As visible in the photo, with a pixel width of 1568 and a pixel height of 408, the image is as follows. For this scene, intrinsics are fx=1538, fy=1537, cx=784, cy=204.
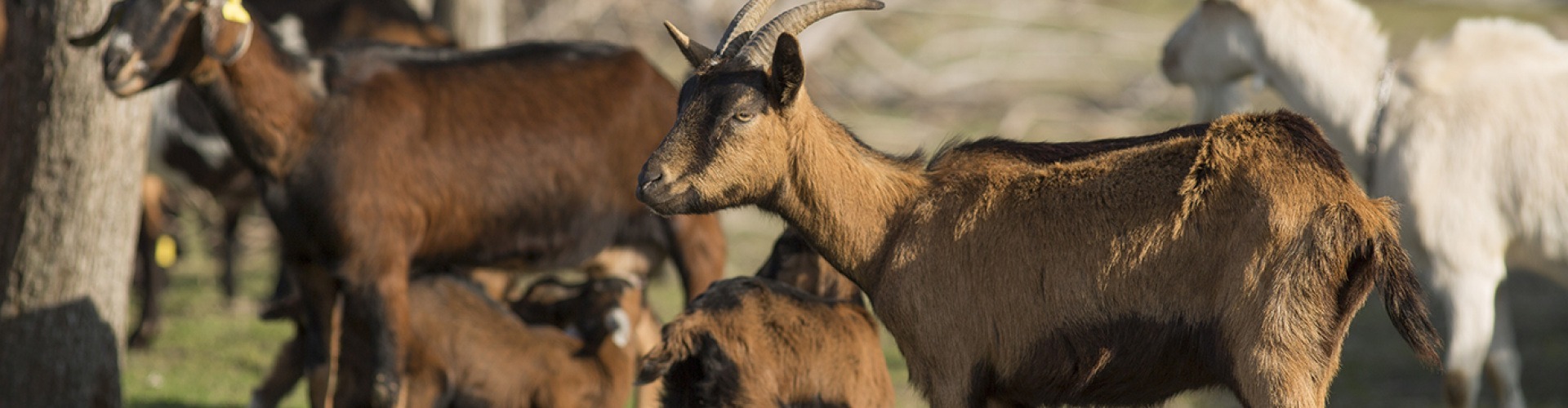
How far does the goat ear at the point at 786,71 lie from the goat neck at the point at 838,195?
0.12 metres

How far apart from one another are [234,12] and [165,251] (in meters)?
4.76

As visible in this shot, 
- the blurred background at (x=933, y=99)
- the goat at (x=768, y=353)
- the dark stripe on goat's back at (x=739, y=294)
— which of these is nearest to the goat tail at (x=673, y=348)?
the goat at (x=768, y=353)

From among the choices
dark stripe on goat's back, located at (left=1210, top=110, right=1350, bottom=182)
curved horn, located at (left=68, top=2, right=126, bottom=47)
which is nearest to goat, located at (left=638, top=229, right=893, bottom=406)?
dark stripe on goat's back, located at (left=1210, top=110, right=1350, bottom=182)

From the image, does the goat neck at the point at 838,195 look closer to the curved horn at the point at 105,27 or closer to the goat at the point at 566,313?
the curved horn at the point at 105,27

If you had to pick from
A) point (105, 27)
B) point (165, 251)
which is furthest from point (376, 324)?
point (165, 251)

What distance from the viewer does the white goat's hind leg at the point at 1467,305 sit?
19.8 ft

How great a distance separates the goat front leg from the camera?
5648mm

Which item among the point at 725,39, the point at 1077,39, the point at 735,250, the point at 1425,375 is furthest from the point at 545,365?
the point at 1077,39

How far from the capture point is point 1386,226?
11.4 ft

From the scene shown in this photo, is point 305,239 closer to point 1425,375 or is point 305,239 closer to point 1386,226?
point 1386,226

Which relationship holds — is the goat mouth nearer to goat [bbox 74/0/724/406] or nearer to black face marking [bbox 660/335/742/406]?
black face marking [bbox 660/335/742/406]

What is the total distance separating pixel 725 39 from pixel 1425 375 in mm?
5760

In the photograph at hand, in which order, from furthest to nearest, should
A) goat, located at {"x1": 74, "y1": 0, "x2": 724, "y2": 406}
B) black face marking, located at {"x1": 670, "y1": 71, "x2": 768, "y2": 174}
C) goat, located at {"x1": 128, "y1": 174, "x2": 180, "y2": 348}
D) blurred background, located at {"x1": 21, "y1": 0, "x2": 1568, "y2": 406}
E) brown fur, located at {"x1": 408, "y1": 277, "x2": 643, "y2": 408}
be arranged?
goat, located at {"x1": 128, "y1": 174, "x2": 180, "y2": 348}
blurred background, located at {"x1": 21, "y1": 0, "x2": 1568, "y2": 406}
brown fur, located at {"x1": 408, "y1": 277, "x2": 643, "y2": 408}
goat, located at {"x1": 74, "y1": 0, "x2": 724, "y2": 406}
black face marking, located at {"x1": 670, "y1": 71, "x2": 768, "y2": 174}

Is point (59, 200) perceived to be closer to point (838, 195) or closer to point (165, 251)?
point (838, 195)
